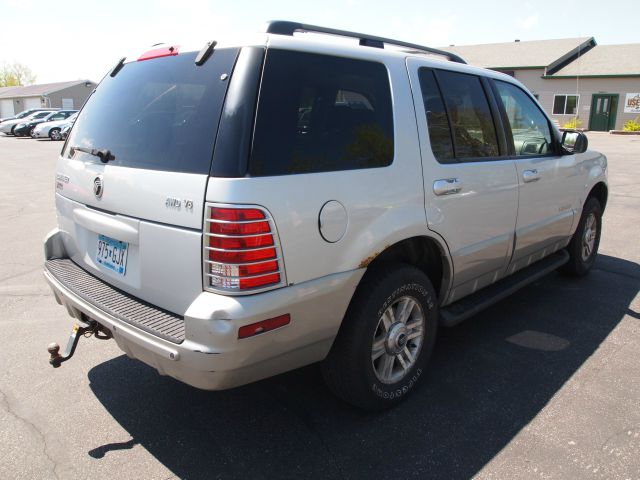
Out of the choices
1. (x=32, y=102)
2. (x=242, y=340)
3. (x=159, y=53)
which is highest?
(x=32, y=102)

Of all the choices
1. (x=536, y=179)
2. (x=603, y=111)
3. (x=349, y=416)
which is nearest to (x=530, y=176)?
(x=536, y=179)

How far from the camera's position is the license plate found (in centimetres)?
265

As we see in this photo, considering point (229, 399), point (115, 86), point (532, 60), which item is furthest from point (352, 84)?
point (532, 60)

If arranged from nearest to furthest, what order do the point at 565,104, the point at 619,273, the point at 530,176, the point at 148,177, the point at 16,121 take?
1. the point at 148,177
2. the point at 530,176
3. the point at 619,273
4. the point at 16,121
5. the point at 565,104

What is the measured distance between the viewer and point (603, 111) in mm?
34438

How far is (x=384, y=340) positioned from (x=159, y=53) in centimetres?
200

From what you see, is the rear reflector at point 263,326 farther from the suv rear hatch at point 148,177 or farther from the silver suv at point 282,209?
the suv rear hatch at point 148,177

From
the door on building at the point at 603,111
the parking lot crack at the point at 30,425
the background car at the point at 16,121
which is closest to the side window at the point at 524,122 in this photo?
the parking lot crack at the point at 30,425

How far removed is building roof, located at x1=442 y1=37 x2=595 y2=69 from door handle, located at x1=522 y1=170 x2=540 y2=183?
36.8 m

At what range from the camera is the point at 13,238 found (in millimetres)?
7078

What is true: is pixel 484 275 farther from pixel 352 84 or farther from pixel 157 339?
pixel 157 339

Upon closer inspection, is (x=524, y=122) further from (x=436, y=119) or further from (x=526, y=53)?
(x=526, y=53)

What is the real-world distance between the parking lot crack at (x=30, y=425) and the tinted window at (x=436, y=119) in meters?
2.65

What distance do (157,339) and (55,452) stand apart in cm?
98
